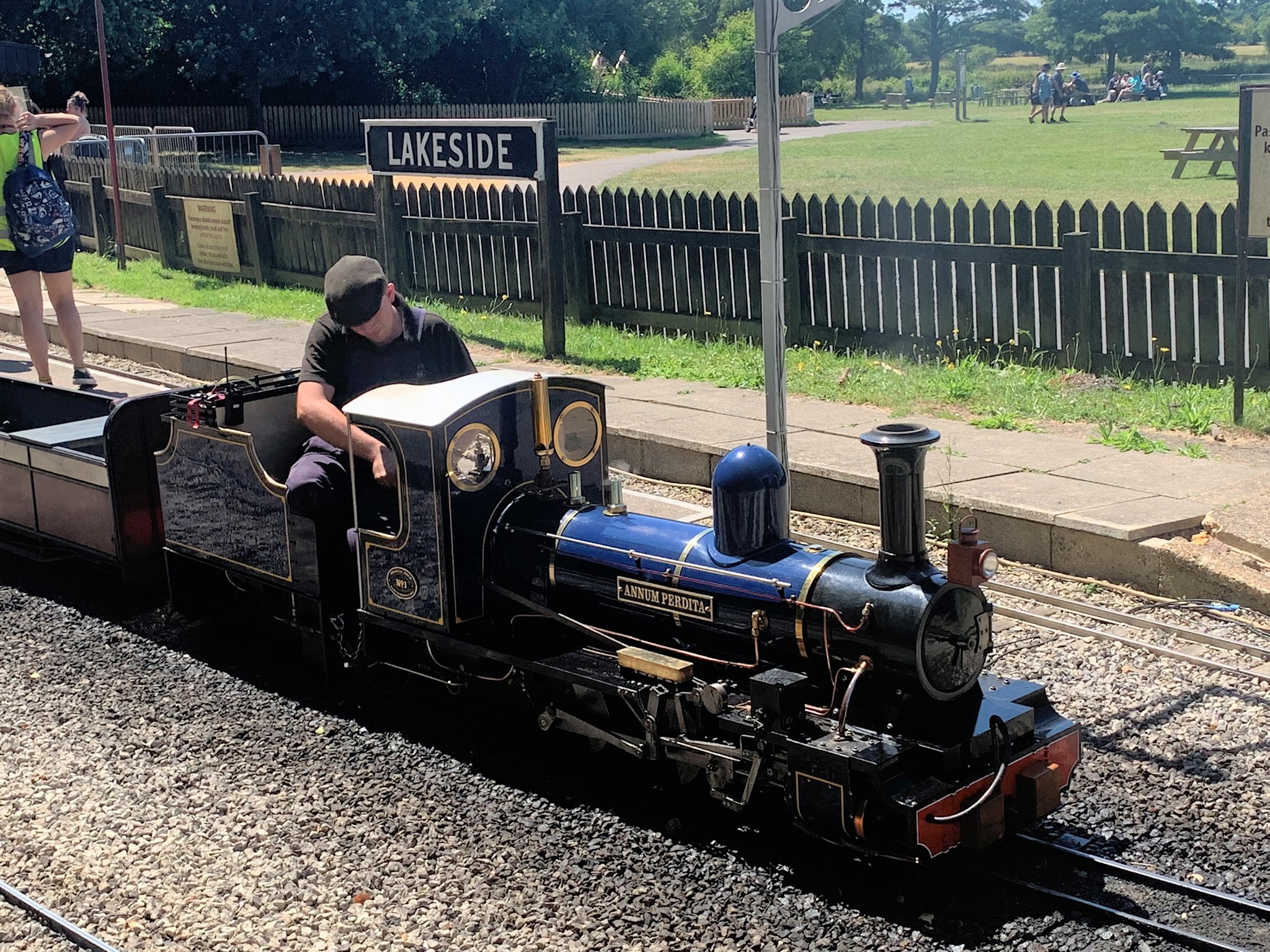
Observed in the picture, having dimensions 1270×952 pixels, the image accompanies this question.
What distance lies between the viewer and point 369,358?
562cm

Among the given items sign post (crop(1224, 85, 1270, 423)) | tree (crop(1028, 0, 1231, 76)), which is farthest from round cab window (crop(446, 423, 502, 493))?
tree (crop(1028, 0, 1231, 76))

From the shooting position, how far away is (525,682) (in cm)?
497

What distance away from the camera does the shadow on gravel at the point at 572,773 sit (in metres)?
4.06

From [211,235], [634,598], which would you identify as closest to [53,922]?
[634,598]

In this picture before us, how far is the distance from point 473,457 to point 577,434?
0.45 m

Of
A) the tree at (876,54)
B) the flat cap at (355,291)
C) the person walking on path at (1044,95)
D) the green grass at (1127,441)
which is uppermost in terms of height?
the tree at (876,54)

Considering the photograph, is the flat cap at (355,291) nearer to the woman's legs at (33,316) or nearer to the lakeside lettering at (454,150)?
the lakeside lettering at (454,150)

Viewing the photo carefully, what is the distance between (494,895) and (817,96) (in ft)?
174

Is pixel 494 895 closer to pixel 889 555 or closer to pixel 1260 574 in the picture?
pixel 889 555

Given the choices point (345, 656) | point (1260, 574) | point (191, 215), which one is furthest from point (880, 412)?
point (191, 215)

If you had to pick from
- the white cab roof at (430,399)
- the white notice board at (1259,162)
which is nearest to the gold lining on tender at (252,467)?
the white cab roof at (430,399)

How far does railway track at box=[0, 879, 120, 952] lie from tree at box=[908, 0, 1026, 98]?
204ft

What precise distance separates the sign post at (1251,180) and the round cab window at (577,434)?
4.76 m

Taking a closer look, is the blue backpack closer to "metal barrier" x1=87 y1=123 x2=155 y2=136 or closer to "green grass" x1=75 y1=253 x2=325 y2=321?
"green grass" x1=75 y1=253 x2=325 y2=321
